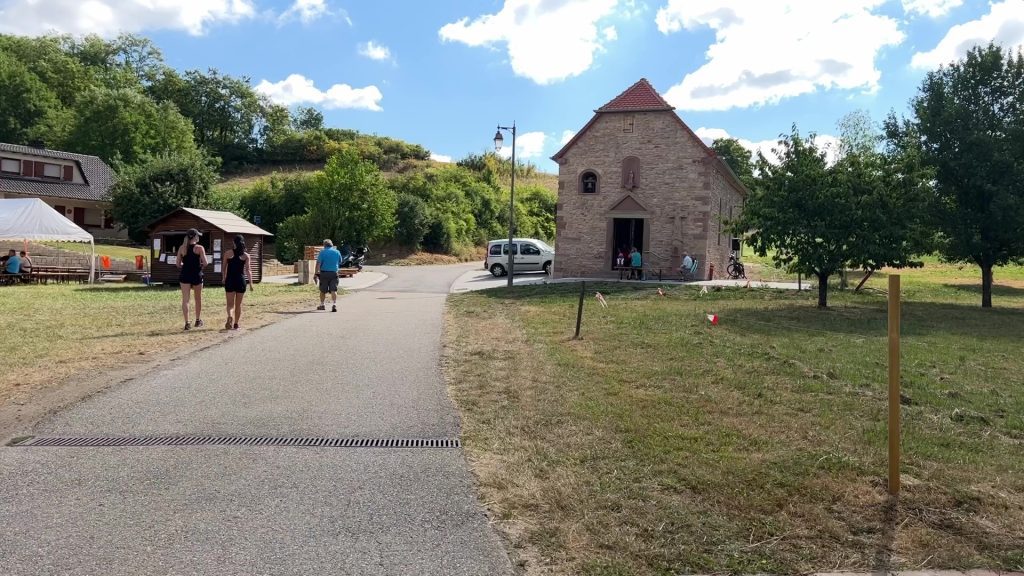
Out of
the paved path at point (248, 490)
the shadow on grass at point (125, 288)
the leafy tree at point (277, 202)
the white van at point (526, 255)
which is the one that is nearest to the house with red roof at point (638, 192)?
the white van at point (526, 255)

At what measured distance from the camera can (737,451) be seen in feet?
16.0

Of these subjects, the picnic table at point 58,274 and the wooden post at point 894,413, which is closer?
the wooden post at point 894,413

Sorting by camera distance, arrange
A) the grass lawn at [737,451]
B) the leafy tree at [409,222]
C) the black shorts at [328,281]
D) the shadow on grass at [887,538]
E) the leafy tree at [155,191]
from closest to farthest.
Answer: the shadow on grass at [887,538] < the grass lawn at [737,451] < the black shorts at [328,281] < the leafy tree at [155,191] < the leafy tree at [409,222]

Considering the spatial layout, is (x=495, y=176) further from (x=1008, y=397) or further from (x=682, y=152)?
(x=1008, y=397)

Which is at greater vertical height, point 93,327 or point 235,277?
point 235,277

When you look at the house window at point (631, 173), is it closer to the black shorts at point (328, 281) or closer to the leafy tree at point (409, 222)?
the black shorts at point (328, 281)

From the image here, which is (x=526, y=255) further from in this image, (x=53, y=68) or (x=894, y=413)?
(x=53, y=68)

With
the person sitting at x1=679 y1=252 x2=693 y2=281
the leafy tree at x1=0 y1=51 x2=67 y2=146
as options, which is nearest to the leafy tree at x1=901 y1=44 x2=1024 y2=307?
the person sitting at x1=679 y1=252 x2=693 y2=281

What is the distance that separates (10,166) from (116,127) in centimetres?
1157

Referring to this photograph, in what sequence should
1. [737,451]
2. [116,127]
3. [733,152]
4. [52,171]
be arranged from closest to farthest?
[737,451] < [52,171] < [116,127] < [733,152]

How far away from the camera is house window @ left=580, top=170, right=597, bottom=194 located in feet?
92.6

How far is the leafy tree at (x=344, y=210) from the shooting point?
4025 centimetres

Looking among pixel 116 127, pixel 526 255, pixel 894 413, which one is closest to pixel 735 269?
pixel 526 255

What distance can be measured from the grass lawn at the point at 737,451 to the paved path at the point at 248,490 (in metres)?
0.36
